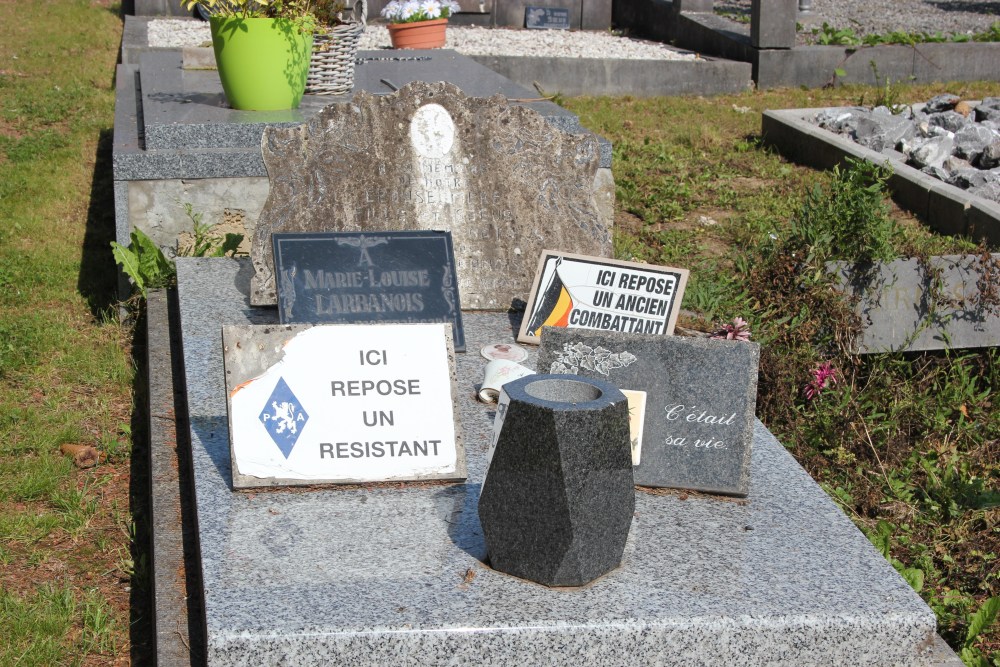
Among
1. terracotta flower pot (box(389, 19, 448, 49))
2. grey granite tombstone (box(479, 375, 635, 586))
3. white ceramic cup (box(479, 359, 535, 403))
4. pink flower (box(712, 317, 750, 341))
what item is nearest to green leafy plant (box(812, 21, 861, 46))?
terracotta flower pot (box(389, 19, 448, 49))

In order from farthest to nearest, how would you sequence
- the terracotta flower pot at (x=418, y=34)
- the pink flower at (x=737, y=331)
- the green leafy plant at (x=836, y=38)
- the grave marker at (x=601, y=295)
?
1. the green leafy plant at (x=836, y=38)
2. the terracotta flower pot at (x=418, y=34)
3. the grave marker at (x=601, y=295)
4. the pink flower at (x=737, y=331)

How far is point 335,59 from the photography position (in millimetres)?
5965

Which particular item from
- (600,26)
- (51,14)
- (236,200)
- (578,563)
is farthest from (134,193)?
(600,26)

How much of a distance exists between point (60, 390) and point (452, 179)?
1723 millimetres

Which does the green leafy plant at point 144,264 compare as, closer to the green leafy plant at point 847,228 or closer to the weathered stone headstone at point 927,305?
the green leafy plant at point 847,228

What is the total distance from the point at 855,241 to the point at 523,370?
1.67 meters

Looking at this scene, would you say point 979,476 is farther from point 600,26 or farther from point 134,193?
point 600,26

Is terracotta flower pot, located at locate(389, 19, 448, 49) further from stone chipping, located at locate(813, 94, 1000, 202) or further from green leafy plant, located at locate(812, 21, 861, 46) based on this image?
green leafy plant, located at locate(812, 21, 861, 46)

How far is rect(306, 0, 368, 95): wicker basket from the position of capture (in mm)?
5820

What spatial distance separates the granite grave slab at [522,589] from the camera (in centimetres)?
227

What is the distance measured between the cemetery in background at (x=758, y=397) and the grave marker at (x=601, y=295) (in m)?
0.35

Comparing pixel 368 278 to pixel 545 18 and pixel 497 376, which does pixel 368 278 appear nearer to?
pixel 497 376

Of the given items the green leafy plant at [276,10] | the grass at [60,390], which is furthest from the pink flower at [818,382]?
the green leafy plant at [276,10]

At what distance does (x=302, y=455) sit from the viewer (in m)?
2.81
